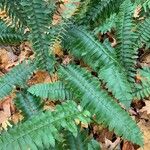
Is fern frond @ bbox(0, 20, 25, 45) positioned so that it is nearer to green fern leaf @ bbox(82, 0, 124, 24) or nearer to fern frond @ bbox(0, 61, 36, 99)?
fern frond @ bbox(0, 61, 36, 99)

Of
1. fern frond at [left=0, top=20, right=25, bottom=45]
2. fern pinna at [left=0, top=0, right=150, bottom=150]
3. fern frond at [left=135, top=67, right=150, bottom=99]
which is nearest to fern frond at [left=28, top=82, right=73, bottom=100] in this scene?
fern pinna at [left=0, top=0, right=150, bottom=150]

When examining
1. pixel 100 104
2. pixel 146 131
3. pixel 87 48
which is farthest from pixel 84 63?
pixel 146 131

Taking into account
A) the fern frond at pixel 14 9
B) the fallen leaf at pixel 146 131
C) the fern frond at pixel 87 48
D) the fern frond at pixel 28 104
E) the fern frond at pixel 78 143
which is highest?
the fern frond at pixel 87 48

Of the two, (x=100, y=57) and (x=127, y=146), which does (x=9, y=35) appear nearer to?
(x=100, y=57)

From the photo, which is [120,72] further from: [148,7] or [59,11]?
[59,11]

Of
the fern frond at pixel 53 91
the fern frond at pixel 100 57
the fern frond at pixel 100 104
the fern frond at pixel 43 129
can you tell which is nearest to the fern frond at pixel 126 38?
the fern frond at pixel 100 57

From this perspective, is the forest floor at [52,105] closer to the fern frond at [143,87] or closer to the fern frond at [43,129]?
the fern frond at [143,87]

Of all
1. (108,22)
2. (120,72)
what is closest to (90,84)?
(120,72)
